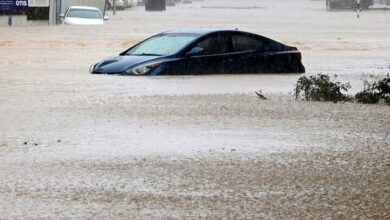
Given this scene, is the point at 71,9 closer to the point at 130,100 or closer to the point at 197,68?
the point at 197,68

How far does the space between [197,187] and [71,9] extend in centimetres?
4373

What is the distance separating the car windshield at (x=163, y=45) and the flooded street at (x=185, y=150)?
2.00ft

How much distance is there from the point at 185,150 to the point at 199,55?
11.2m

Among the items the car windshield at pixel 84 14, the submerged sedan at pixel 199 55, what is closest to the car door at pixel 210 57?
the submerged sedan at pixel 199 55

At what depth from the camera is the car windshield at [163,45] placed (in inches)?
937

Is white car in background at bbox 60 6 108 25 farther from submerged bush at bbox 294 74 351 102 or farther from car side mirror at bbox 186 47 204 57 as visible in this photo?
submerged bush at bbox 294 74 351 102

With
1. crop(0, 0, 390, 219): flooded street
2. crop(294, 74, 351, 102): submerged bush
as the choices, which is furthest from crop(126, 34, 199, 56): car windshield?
crop(294, 74, 351, 102): submerged bush

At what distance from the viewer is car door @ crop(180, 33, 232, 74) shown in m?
23.9

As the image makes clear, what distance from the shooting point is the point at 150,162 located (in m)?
12.0

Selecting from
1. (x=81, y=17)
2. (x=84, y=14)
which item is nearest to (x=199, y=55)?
(x=81, y=17)

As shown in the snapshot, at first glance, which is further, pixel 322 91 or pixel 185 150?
pixel 322 91

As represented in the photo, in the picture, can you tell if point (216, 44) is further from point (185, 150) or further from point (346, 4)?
point (346, 4)

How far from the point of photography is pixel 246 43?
24469 millimetres

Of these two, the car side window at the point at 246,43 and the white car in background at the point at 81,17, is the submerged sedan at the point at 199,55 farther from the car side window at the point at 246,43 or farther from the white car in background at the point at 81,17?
the white car in background at the point at 81,17
